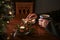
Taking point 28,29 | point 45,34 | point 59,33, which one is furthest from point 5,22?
point 59,33

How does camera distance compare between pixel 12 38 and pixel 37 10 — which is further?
pixel 37 10

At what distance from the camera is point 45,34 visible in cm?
144

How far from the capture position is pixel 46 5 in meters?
3.04

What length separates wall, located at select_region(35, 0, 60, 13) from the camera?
9.73 ft

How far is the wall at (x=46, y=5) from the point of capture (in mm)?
2965

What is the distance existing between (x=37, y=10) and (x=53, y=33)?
167 cm

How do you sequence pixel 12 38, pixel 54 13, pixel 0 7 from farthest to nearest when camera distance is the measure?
pixel 54 13 → pixel 12 38 → pixel 0 7

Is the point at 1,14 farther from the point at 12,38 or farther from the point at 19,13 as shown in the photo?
the point at 19,13

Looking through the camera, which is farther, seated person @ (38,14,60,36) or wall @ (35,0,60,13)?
wall @ (35,0,60,13)

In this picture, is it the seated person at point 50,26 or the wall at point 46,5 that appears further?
the wall at point 46,5

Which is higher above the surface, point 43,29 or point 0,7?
point 0,7

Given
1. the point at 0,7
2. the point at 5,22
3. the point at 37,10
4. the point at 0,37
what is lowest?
the point at 37,10

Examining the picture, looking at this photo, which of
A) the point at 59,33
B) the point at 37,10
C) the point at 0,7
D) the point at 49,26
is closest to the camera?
the point at 0,7

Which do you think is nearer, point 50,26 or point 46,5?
point 50,26
